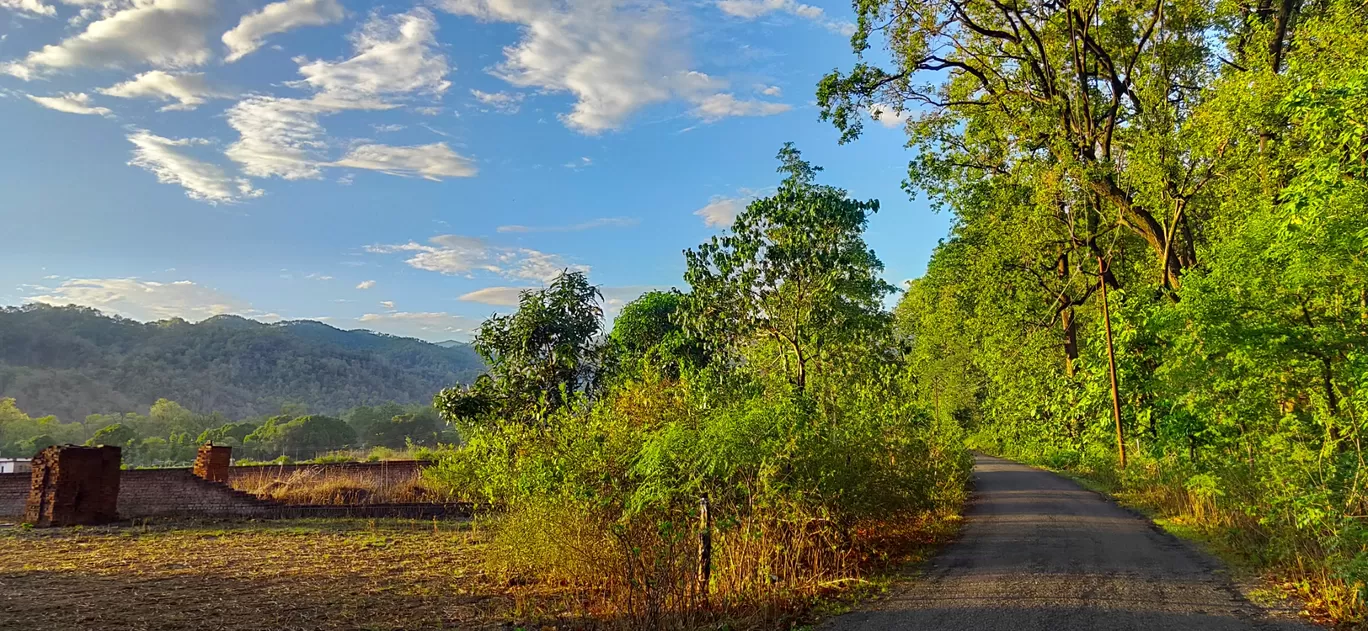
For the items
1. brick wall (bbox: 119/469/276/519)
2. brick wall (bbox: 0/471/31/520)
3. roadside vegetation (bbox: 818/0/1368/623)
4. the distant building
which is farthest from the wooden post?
the distant building

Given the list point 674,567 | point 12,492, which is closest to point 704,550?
point 674,567

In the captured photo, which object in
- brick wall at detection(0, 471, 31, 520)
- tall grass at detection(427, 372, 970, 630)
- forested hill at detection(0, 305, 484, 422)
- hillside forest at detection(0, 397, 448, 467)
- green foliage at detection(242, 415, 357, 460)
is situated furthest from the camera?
forested hill at detection(0, 305, 484, 422)

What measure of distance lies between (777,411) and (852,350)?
4.18 m

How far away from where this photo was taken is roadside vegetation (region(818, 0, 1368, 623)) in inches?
314

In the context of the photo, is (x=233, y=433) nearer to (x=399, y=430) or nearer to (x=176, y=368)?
(x=399, y=430)

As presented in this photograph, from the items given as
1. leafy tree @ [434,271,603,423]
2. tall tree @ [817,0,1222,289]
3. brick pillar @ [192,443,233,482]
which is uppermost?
tall tree @ [817,0,1222,289]

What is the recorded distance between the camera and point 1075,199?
20891 mm

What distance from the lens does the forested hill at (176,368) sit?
2894 inches

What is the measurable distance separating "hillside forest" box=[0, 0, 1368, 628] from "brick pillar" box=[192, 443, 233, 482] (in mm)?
9671

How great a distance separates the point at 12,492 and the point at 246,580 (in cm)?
1339

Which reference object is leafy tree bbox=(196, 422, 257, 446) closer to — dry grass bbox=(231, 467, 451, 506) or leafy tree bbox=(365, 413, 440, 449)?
leafy tree bbox=(365, 413, 440, 449)

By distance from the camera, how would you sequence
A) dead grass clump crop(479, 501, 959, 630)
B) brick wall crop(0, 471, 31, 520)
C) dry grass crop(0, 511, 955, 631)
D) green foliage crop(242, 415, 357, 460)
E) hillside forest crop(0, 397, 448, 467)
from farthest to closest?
green foliage crop(242, 415, 357, 460), hillside forest crop(0, 397, 448, 467), brick wall crop(0, 471, 31, 520), dry grass crop(0, 511, 955, 631), dead grass clump crop(479, 501, 959, 630)

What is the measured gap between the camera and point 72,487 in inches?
643

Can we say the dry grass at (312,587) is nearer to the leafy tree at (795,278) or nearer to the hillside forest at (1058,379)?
the hillside forest at (1058,379)
